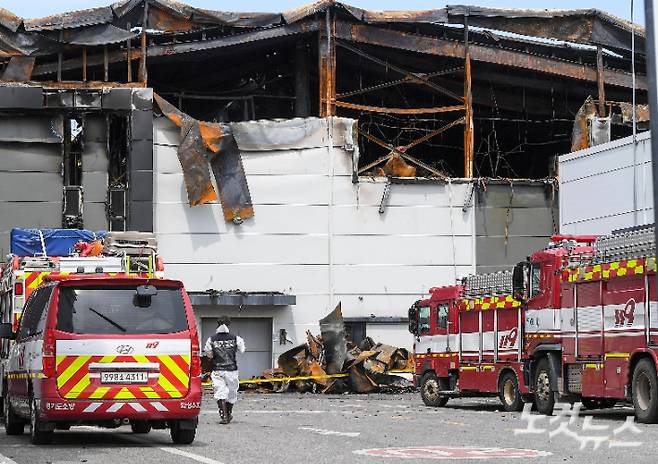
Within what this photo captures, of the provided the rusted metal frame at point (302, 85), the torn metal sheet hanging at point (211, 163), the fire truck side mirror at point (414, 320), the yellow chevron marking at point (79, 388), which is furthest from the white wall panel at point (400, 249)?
the yellow chevron marking at point (79, 388)

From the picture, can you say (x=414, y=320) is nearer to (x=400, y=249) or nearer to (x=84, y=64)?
(x=400, y=249)

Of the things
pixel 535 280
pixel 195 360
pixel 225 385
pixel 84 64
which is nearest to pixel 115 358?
pixel 195 360

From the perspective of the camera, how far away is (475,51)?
46969 millimetres

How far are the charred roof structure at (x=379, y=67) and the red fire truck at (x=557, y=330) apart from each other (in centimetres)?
1706

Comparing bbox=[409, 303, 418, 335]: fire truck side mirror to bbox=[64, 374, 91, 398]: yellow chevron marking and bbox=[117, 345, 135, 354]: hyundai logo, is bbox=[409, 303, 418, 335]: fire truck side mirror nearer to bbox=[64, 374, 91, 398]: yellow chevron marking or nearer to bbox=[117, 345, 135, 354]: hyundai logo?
bbox=[117, 345, 135, 354]: hyundai logo

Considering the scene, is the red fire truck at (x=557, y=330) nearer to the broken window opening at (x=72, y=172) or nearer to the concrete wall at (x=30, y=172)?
the broken window opening at (x=72, y=172)

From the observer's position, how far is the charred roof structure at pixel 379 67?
4425cm

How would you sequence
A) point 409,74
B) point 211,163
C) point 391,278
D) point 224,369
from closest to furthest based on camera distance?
point 224,369, point 211,163, point 391,278, point 409,74

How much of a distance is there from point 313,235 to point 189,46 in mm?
7550

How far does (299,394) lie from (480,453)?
24.2m

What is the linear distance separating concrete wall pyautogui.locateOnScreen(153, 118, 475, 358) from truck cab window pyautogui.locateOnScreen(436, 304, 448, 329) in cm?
1487

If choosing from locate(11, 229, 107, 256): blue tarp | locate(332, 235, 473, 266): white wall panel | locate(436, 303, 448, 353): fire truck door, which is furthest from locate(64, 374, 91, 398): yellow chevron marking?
locate(332, 235, 473, 266): white wall panel

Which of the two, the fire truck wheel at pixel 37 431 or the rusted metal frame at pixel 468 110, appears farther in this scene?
the rusted metal frame at pixel 468 110

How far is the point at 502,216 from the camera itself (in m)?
46.8
